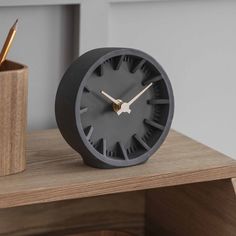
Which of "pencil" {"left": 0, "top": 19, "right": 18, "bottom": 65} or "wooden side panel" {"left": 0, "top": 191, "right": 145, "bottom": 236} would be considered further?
"wooden side panel" {"left": 0, "top": 191, "right": 145, "bottom": 236}

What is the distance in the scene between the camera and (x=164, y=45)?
109 cm

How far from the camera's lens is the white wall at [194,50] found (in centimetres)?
106

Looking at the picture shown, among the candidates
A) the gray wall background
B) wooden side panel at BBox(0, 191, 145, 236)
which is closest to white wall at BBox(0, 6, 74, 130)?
the gray wall background

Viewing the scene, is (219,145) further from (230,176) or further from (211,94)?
(230,176)

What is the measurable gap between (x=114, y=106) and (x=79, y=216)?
9.0 inches

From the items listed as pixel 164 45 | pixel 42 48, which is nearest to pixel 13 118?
pixel 42 48

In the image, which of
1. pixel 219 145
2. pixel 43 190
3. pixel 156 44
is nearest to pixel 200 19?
pixel 156 44

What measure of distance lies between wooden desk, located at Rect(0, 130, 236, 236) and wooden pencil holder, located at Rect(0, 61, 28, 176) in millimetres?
17

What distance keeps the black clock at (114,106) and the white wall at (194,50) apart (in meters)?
0.20

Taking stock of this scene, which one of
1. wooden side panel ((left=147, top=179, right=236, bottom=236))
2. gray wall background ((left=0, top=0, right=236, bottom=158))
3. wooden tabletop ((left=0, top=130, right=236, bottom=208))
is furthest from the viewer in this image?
gray wall background ((left=0, top=0, right=236, bottom=158))

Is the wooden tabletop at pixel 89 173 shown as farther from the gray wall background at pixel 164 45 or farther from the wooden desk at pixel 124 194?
the gray wall background at pixel 164 45

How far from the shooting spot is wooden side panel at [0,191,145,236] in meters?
0.97

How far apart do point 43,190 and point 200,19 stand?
0.45 metres

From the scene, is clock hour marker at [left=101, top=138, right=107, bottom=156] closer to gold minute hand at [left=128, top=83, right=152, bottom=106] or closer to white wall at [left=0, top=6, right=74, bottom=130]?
gold minute hand at [left=128, top=83, right=152, bottom=106]
